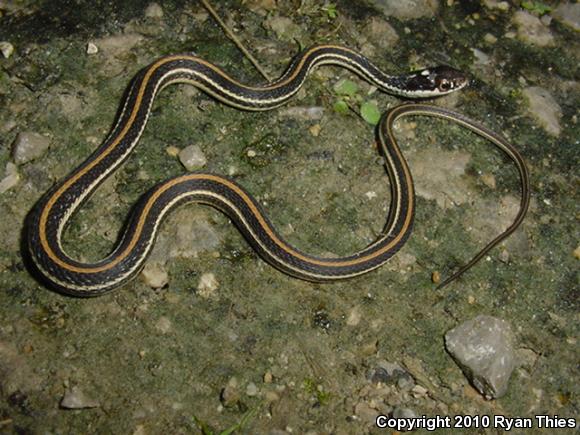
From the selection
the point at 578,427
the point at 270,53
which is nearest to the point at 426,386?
the point at 578,427

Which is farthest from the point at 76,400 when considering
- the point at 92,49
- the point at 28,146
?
the point at 92,49

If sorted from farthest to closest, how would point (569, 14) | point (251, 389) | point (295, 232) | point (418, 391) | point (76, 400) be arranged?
point (569, 14), point (295, 232), point (418, 391), point (251, 389), point (76, 400)

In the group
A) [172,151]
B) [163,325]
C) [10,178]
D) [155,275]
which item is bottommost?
[163,325]

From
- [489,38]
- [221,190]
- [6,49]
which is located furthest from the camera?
[489,38]

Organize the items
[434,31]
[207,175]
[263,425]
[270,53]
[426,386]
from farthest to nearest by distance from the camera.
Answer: [434,31]
[270,53]
[207,175]
[426,386]
[263,425]

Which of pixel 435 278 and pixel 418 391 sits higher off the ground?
pixel 435 278

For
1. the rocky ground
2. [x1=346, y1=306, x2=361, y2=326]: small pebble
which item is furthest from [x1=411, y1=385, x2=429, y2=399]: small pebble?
[x1=346, y1=306, x2=361, y2=326]: small pebble

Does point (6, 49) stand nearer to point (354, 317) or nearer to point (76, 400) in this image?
point (76, 400)

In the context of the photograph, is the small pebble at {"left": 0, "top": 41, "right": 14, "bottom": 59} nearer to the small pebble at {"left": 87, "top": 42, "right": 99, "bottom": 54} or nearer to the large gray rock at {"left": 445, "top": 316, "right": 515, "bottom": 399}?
Result: the small pebble at {"left": 87, "top": 42, "right": 99, "bottom": 54}

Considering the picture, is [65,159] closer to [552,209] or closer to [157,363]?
[157,363]
